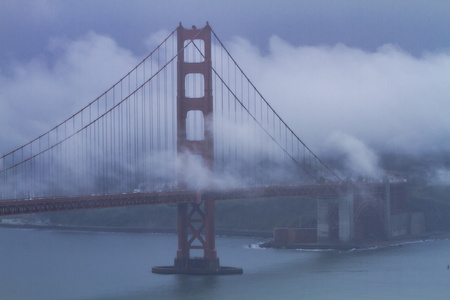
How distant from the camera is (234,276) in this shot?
57.2 meters

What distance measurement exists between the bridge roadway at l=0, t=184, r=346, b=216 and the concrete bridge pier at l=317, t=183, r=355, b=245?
19.7 feet

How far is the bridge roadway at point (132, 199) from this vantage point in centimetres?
4538

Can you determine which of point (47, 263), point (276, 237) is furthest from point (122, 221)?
point (47, 263)

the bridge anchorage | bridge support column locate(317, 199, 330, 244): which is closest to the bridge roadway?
the bridge anchorage

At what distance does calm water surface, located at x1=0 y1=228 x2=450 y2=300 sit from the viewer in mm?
51312

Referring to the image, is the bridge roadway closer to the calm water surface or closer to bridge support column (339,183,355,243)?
the calm water surface

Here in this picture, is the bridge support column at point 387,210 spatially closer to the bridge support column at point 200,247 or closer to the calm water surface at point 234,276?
the calm water surface at point 234,276

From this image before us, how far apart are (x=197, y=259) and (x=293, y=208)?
4627 centimetres

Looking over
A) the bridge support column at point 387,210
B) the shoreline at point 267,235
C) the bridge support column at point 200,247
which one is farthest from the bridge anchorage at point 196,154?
the bridge support column at point 387,210

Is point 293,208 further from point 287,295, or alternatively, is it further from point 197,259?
point 287,295

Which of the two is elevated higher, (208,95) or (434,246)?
(208,95)

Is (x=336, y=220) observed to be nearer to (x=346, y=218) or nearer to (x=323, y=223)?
(x=323, y=223)

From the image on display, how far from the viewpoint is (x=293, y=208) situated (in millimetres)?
103875

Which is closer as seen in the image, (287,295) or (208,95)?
(287,295)
